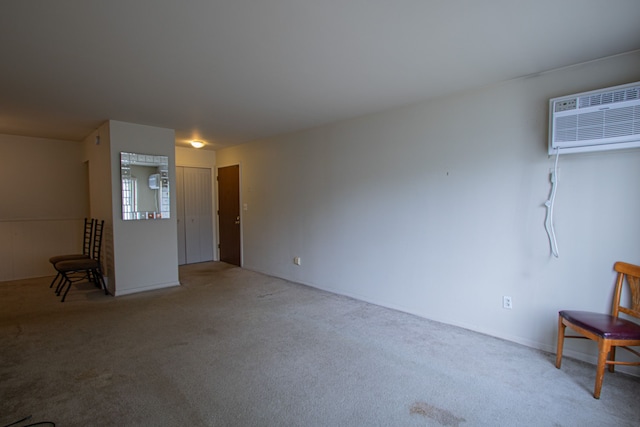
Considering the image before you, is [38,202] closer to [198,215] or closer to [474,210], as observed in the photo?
[198,215]

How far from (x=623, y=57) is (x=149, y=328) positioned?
4775 millimetres

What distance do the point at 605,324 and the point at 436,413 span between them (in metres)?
1.36

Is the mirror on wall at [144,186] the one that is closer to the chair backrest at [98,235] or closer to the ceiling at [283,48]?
the chair backrest at [98,235]

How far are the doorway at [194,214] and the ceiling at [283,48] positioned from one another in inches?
113

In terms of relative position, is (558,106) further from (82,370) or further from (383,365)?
(82,370)

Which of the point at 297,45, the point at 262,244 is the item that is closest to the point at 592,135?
the point at 297,45

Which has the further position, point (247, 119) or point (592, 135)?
point (247, 119)

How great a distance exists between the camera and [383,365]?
2.54 metres

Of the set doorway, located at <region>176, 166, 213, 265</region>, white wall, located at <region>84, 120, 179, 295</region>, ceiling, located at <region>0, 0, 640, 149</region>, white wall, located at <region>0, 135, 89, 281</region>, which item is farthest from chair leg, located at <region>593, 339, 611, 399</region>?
white wall, located at <region>0, 135, 89, 281</region>

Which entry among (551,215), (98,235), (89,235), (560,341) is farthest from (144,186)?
(560,341)

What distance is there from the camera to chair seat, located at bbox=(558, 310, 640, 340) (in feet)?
6.85

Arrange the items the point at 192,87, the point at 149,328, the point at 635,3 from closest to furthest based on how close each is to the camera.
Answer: the point at 635,3 < the point at 192,87 < the point at 149,328

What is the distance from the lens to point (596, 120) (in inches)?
95.4

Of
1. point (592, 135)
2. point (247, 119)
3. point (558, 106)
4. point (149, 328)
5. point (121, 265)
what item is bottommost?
point (149, 328)
